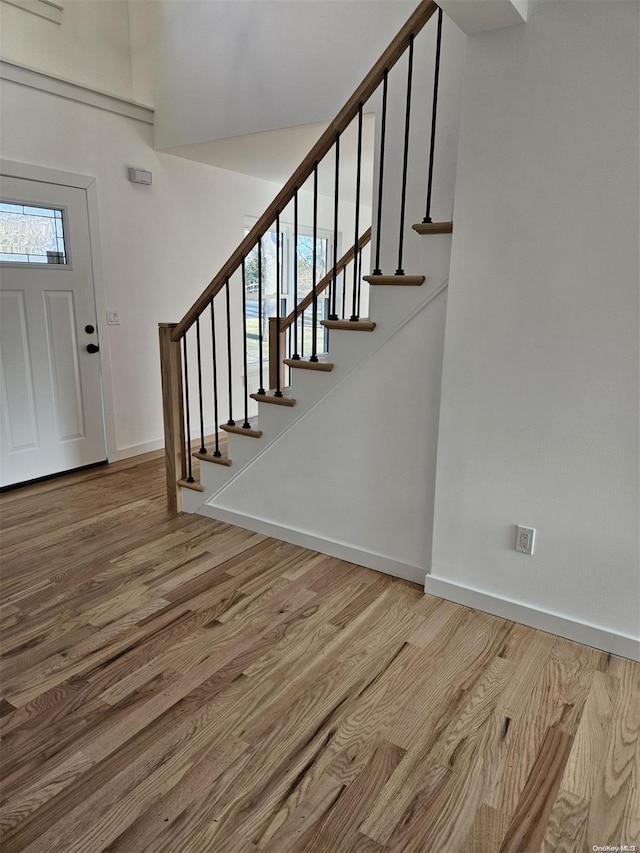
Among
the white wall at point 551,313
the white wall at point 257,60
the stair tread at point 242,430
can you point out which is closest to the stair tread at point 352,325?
the white wall at point 551,313

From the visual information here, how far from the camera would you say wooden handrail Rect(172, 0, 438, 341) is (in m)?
2.03

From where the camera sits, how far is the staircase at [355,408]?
2205mm

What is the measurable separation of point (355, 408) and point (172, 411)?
118cm

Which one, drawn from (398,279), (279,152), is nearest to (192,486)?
(398,279)

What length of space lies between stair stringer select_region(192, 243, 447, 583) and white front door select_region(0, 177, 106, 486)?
168 cm

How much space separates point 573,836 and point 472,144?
209cm

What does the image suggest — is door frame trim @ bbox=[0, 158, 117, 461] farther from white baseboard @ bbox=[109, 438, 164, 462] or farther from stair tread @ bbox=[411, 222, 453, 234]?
stair tread @ bbox=[411, 222, 453, 234]

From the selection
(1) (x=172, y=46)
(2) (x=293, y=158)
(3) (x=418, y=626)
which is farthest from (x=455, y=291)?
(1) (x=172, y=46)

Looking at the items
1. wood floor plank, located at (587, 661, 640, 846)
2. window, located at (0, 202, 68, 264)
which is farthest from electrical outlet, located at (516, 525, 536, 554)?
window, located at (0, 202, 68, 264)

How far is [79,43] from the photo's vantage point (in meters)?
3.50

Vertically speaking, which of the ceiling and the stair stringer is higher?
the ceiling

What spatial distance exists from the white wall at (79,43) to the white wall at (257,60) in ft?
0.75

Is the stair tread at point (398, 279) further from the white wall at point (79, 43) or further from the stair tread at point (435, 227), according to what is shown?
the white wall at point (79, 43)

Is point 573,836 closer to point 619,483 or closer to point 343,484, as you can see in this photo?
point 619,483
